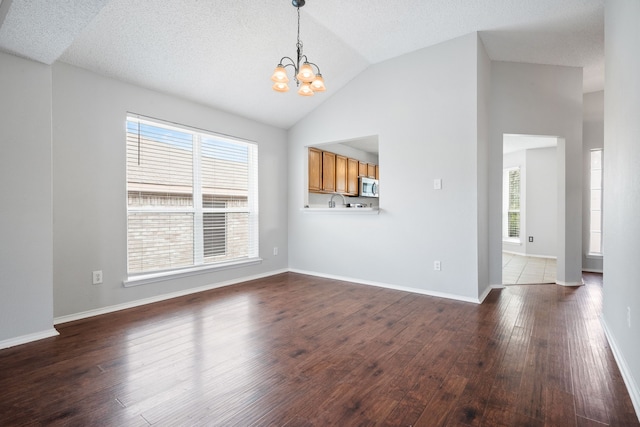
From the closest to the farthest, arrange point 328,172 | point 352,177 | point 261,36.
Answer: point 261,36 < point 328,172 < point 352,177

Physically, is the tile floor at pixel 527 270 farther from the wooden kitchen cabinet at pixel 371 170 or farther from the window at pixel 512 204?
the wooden kitchen cabinet at pixel 371 170

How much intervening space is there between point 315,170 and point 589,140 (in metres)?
4.80

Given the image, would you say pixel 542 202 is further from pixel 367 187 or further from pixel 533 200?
pixel 367 187

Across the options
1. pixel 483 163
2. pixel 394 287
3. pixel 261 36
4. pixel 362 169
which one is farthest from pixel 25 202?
pixel 362 169

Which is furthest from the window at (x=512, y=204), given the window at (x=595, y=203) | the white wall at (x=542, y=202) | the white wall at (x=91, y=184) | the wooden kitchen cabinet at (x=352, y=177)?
the white wall at (x=91, y=184)

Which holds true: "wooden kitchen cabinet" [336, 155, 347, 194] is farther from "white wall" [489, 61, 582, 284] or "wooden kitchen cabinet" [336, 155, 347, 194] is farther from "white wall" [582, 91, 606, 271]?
"white wall" [582, 91, 606, 271]

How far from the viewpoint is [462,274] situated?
3.53m

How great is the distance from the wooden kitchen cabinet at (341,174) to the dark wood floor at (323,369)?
126 inches

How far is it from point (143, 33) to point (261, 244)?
3.09 metres

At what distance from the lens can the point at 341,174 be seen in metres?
6.16

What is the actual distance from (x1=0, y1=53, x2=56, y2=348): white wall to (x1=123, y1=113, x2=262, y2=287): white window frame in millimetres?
811

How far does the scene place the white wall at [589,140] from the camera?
5121mm

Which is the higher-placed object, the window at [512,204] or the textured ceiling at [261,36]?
the textured ceiling at [261,36]

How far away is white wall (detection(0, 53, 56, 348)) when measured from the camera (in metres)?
2.37
